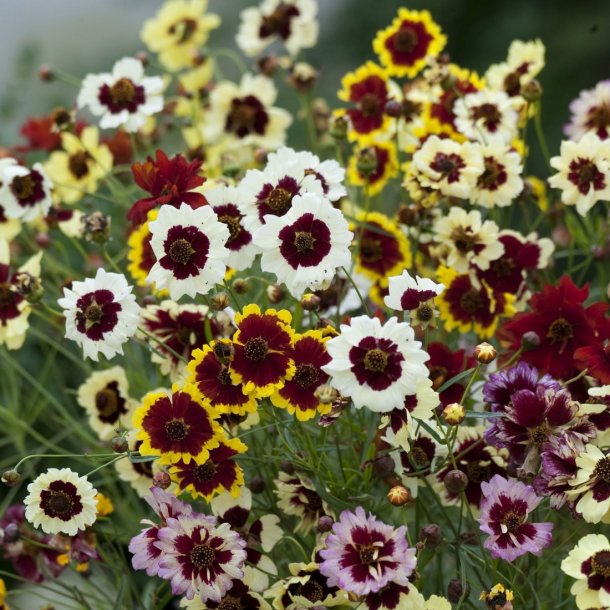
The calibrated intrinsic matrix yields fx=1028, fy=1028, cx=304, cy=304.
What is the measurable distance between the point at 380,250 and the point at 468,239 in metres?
0.13

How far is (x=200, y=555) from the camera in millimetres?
761

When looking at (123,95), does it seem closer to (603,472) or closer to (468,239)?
(468,239)

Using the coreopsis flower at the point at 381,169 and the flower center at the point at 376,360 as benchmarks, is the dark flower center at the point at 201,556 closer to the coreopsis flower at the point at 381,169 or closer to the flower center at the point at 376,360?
the flower center at the point at 376,360

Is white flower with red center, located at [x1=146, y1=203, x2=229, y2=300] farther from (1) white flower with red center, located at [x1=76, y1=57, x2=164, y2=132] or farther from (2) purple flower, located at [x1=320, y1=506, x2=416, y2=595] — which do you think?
(1) white flower with red center, located at [x1=76, y1=57, x2=164, y2=132]

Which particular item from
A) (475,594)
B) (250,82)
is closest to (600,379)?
(475,594)

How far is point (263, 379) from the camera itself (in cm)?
74

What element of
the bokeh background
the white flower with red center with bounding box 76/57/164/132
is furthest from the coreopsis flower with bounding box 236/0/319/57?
the bokeh background

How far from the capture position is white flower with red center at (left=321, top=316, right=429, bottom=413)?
2.23 feet

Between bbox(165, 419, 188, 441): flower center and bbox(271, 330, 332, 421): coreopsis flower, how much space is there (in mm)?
71

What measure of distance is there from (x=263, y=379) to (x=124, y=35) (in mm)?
2307

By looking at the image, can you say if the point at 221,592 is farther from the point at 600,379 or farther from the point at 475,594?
the point at 600,379

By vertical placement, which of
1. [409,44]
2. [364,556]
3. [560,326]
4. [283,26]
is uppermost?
[283,26]

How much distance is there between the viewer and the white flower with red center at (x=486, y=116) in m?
1.06

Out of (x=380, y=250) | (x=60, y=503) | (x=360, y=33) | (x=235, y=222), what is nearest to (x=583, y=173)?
(x=380, y=250)
